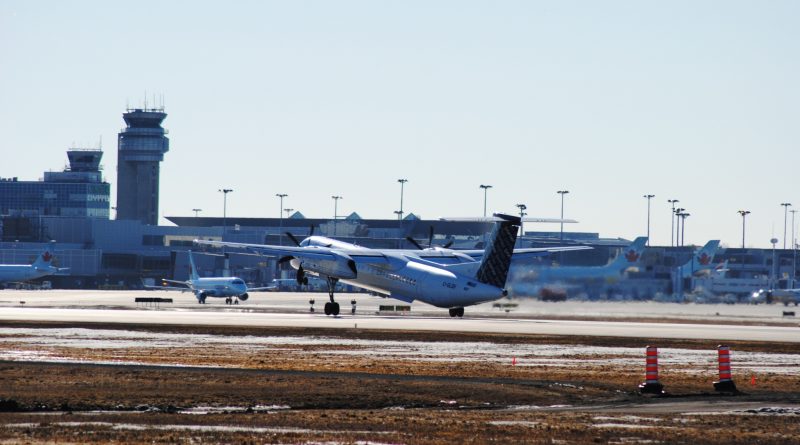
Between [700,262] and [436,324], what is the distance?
75337mm

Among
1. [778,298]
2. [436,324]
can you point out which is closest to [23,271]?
[778,298]

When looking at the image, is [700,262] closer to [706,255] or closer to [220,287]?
[706,255]

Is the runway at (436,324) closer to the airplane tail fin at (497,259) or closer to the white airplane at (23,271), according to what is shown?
the airplane tail fin at (497,259)

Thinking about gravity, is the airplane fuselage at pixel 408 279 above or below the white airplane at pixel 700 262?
below

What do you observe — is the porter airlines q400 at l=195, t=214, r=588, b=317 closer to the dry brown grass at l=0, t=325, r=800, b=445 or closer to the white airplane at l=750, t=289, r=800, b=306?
the dry brown grass at l=0, t=325, r=800, b=445

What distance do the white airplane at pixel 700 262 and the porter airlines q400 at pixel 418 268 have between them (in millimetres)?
44800

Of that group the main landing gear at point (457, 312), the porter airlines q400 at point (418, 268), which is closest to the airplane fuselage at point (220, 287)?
the porter airlines q400 at point (418, 268)

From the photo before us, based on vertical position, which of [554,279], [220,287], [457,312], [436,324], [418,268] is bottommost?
[436,324]

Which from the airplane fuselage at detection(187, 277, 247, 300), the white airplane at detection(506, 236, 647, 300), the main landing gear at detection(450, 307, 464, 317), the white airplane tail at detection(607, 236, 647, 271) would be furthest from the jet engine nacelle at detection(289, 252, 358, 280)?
the airplane fuselage at detection(187, 277, 247, 300)

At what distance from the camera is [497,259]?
94.6m

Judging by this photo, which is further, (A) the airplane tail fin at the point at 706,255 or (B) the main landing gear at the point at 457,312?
(A) the airplane tail fin at the point at 706,255

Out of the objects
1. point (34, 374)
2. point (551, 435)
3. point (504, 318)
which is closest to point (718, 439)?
point (551, 435)

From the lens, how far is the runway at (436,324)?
78.9 metres

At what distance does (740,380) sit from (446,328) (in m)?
37.3
